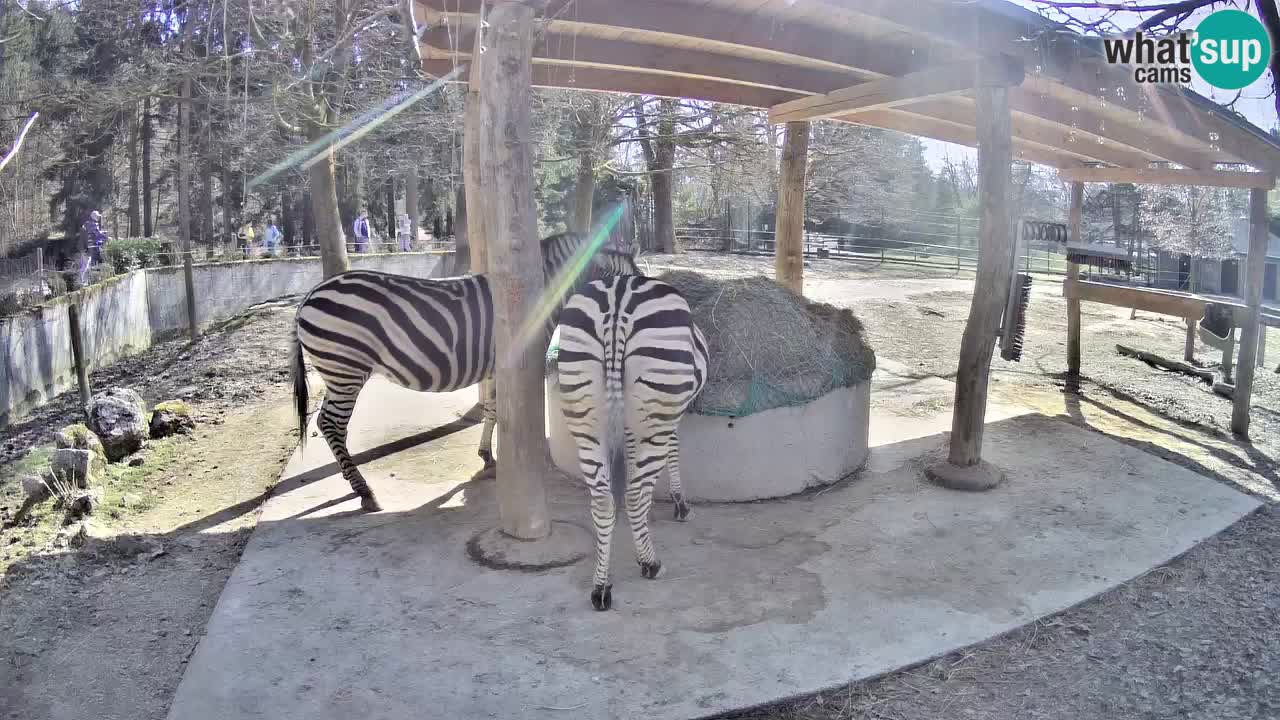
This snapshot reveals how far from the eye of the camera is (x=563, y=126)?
632 inches

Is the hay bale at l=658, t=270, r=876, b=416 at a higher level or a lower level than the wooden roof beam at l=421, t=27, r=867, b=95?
lower

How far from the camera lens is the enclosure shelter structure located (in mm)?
5199

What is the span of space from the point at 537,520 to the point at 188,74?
26.4ft

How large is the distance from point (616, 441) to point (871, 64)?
393 centimetres

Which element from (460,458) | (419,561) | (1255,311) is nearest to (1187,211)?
(1255,311)

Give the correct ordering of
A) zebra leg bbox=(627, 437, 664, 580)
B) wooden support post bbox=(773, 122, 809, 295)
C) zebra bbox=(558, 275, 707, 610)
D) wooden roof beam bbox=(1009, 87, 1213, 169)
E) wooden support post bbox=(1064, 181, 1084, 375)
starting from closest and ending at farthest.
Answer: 1. zebra bbox=(558, 275, 707, 610)
2. zebra leg bbox=(627, 437, 664, 580)
3. wooden roof beam bbox=(1009, 87, 1213, 169)
4. wooden support post bbox=(773, 122, 809, 295)
5. wooden support post bbox=(1064, 181, 1084, 375)

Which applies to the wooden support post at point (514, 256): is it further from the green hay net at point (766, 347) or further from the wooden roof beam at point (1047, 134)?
the wooden roof beam at point (1047, 134)

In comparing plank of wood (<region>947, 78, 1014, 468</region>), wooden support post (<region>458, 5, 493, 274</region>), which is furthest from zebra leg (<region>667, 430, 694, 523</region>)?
wooden support post (<region>458, 5, 493, 274</region>)

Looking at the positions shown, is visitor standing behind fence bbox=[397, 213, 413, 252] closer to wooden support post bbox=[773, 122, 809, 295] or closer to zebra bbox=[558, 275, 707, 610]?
wooden support post bbox=[773, 122, 809, 295]

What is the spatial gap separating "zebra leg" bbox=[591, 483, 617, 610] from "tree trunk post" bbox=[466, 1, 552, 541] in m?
0.70

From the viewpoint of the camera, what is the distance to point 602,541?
4.12 meters

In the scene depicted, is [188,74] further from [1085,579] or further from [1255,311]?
[1255,311]

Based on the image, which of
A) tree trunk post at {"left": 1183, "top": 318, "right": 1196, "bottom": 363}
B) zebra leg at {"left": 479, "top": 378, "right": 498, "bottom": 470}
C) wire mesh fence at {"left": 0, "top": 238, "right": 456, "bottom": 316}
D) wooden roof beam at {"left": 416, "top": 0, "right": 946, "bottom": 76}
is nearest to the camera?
wooden roof beam at {"left": 416, "top": 0, "right": 946, "bottom": 76}

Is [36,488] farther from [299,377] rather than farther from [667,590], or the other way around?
[667,590]
